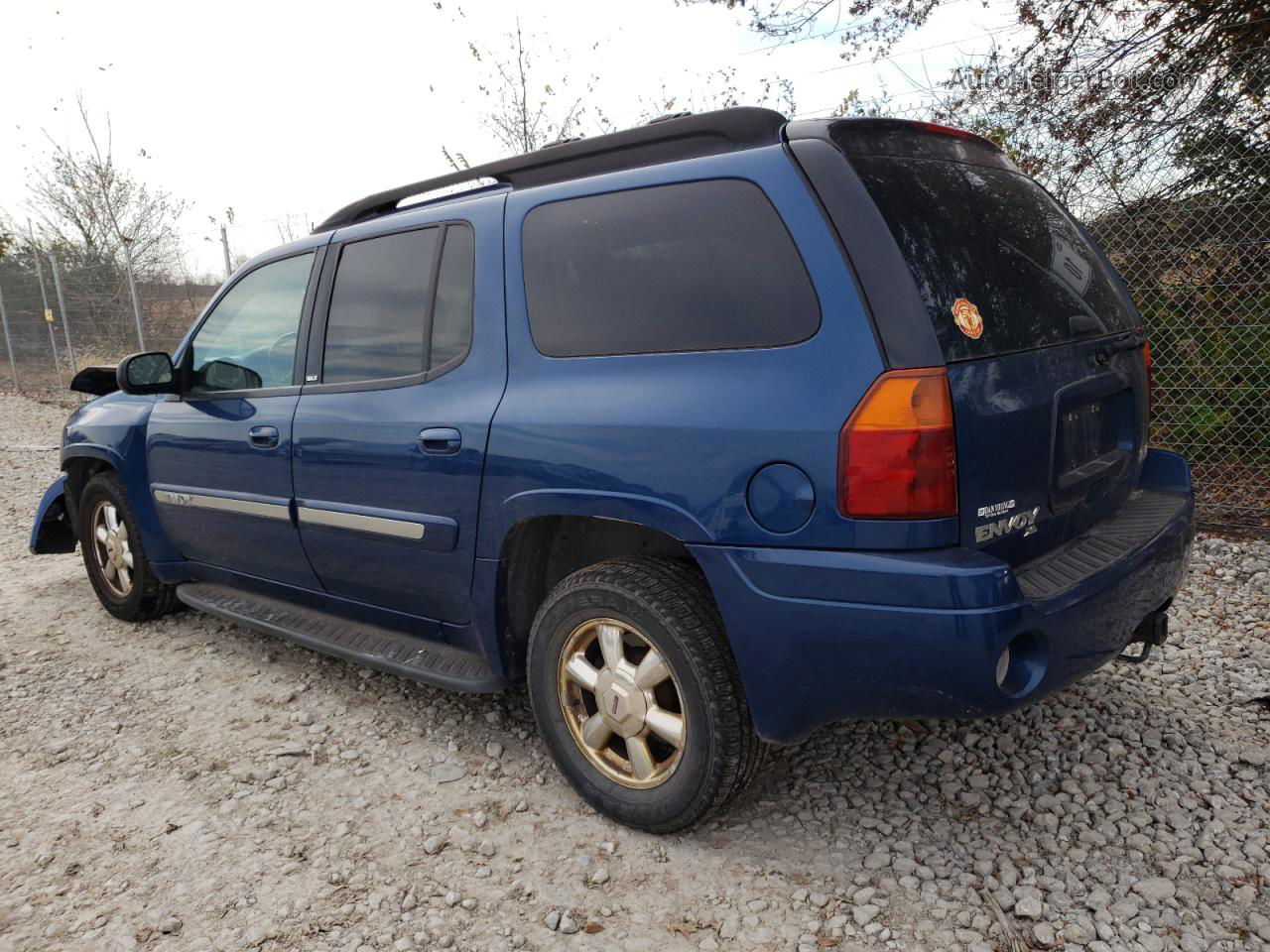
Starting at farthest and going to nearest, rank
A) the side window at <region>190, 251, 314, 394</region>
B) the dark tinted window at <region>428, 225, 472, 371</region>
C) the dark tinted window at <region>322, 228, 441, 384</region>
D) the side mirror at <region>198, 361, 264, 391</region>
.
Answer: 1. the side mirror at <region>198, 361, 264, 391</region>
2. the side window at <region>190, 251, 314, 394</region>
3. the dark tinted window at <region>322, 228, 441, 384</region>
4. the dark tinted window at <region>428, 225, 472, 371</region>

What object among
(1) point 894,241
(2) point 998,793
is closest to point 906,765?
(2) point 998,793

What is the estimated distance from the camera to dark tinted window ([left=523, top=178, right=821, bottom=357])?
223cm

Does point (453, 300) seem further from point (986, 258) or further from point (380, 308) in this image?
point (986, 258)

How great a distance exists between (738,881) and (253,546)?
7.94 feet

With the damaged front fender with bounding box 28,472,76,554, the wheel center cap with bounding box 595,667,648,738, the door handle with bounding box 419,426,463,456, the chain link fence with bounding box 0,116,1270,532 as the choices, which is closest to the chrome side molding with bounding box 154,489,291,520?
the door handle with bounding box 419,426,463,456

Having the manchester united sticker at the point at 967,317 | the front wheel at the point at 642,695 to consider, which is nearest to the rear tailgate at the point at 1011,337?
the manchester united sticker at the point at 967,317

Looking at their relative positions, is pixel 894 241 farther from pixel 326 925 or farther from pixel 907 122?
pixel 326 925

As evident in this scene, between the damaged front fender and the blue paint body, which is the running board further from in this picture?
the damaged front fender

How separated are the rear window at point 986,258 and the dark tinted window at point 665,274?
29 cm

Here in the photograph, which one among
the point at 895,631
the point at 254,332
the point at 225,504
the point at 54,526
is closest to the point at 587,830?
the point at 895,631

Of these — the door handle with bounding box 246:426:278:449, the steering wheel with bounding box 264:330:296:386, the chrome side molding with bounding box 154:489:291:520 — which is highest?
the steering wheel with bounding box 264:330:296:386

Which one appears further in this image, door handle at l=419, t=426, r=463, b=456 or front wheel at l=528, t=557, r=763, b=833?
door handle at l=419, t=426, r=463, b=456

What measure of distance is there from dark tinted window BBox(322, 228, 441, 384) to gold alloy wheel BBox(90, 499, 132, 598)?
1934 millimetres

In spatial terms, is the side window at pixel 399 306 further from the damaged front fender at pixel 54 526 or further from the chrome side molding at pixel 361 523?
the damaged front fender at pixel 54 526
